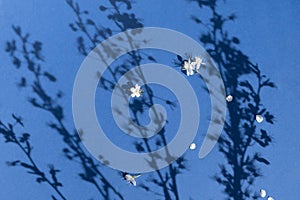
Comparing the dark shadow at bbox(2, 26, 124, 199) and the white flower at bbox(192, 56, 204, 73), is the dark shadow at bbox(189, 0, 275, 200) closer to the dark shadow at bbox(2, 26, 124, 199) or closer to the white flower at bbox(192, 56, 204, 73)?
the white flower at bbox(192, 56, 204, 73)

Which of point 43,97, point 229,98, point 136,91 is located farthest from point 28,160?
point 229,98

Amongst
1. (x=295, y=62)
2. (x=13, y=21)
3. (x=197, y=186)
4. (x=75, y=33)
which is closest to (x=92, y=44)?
(x=75, y=33)

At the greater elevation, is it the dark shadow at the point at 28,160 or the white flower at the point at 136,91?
the white flower at the point at 136,91

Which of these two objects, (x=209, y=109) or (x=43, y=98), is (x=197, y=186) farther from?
(x=43, y=98)

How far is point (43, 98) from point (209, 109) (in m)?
0.99

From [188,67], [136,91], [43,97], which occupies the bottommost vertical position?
[43,97]

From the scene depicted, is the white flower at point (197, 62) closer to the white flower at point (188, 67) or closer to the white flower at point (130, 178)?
the white flower at point (188, 67)

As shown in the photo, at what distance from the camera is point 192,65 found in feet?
8.31

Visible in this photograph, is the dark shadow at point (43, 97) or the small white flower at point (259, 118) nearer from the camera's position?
the dark shadow at point (43, 97)

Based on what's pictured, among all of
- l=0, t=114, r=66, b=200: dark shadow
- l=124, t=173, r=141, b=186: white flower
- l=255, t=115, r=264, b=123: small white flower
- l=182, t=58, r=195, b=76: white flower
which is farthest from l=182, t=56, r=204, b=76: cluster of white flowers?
l=0, t=114, r=66, b=200: dark shadow

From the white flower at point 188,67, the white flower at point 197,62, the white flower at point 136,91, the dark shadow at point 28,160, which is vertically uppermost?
the white flower at point 197,62

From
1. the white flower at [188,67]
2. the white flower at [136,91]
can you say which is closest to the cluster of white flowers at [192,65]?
the white flower at [188,67]

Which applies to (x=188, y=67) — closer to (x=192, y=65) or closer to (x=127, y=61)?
(x=192, y=65)

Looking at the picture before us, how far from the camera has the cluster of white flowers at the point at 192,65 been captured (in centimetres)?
253
